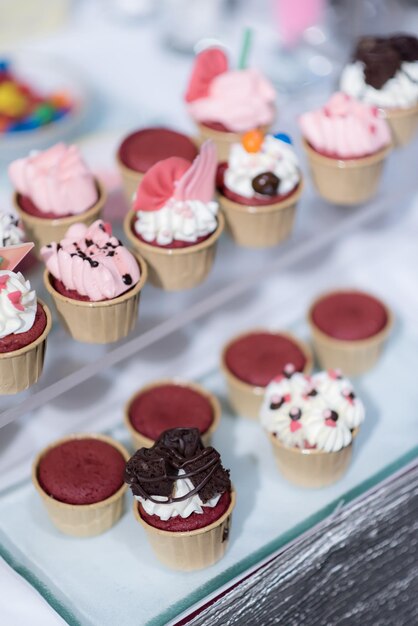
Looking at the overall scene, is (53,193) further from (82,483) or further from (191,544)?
(191,544)

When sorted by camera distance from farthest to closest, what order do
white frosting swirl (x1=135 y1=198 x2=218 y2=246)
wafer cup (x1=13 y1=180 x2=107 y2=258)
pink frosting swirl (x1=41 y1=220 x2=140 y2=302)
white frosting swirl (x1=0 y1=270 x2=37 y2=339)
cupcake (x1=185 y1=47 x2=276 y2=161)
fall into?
cupcake (x1=185 y1=47 x2=276 y2=161)
wafer cup (x1=13 y1=180 x2=107 y2=258)
white frosting swirl (x1=135 y1=198 x2=218 y2=246)
pink frosting swirl (x1=41 y1=220 x2=140 y2=302)
white frosting swirl (x1=0 y1=270 x2=37 y2=339)

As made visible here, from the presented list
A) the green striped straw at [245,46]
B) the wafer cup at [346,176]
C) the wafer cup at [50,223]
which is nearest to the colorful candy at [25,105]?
the green striped straw at [245,46]

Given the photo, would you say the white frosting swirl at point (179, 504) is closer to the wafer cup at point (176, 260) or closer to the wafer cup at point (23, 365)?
the wafer cup at point (23, 365)

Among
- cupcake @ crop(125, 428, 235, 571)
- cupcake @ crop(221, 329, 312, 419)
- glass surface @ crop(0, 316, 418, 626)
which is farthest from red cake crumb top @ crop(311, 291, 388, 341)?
cupcake @ crop(125, 428, 235, 571)

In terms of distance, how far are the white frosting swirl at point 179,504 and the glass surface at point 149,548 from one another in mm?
197

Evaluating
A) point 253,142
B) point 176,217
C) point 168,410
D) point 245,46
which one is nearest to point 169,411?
point 168,410

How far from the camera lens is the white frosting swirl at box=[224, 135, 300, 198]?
8.70 ft

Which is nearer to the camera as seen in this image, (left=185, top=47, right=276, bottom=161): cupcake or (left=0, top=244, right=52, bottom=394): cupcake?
(left=0, top=244, right=52, bottom=394): cupcake

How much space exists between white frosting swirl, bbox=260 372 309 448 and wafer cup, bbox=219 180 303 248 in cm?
41

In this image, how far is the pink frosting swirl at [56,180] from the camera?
101 inches

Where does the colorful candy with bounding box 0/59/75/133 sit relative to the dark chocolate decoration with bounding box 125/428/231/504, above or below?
below

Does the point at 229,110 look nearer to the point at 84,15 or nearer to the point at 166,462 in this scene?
the point at 166,462

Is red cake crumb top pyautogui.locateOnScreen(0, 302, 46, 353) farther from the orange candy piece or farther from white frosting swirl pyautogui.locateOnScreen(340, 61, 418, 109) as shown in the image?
white frosting swirl pyautogui.locateOnScreen(340, 61, 418, 109)

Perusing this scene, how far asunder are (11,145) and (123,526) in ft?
5.36
